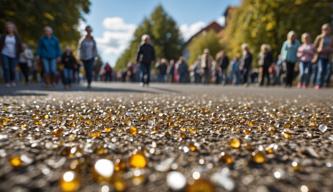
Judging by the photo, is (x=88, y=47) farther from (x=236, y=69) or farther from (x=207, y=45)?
(x=207, y=45)

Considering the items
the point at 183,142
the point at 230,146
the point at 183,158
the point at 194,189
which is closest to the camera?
the point at 194,189

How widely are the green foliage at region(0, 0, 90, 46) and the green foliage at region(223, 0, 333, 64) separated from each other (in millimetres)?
15729

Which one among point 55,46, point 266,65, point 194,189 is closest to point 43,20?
point 55,46

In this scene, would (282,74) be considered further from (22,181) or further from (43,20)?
(22,181)

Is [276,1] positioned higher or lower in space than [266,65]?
higher

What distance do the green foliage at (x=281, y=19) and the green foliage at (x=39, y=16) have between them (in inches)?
619

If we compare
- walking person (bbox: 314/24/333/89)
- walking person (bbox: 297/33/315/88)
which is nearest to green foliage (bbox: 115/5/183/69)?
walking person (bbox: 297/33/315/88)

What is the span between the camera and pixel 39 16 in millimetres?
16938

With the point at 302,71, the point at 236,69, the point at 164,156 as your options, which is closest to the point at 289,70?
the point at 302,71

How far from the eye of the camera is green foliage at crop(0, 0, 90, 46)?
53.7ft

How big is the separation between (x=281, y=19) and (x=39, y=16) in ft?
64.5

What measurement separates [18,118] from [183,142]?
1937mm

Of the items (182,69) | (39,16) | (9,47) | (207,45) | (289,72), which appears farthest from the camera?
(207,45)

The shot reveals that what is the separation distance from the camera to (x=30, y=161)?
1804 millimetres
